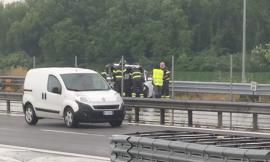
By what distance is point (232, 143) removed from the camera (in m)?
7.73

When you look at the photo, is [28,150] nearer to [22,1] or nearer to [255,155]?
[255,155]

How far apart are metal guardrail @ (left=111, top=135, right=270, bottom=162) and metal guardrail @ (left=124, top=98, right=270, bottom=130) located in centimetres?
1031

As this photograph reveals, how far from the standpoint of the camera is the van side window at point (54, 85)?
20672 millimetres

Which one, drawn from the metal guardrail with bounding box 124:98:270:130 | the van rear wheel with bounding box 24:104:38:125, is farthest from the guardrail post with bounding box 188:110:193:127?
the van rear wheel with bounding box 24:104:38:125

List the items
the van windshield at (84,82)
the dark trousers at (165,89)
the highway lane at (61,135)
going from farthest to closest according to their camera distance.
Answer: the dark trousers at (165,89) < the van windshield at (84,82) < the highway lane at (61,135)

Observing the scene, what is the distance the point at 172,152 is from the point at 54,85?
13.5 meters

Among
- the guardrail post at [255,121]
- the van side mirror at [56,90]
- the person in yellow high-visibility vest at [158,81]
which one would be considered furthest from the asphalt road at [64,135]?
the person in yellow high-visibility vest at [158,81]

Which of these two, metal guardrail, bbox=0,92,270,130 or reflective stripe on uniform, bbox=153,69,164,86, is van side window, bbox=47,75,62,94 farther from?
reflective stripe on uniform, bbox=153,69,164,86

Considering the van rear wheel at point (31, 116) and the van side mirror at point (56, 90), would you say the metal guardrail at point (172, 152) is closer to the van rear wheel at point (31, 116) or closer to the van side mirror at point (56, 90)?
the van side mirror at point (56, 90)

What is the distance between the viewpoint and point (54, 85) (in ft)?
68.7

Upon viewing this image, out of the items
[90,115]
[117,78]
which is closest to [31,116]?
Result: [90,115]

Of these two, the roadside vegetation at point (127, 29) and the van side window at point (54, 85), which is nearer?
the van side window at point (54, 85)

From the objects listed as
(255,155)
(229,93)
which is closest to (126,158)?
(255,155)

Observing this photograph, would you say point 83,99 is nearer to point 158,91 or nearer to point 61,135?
point 61,135
